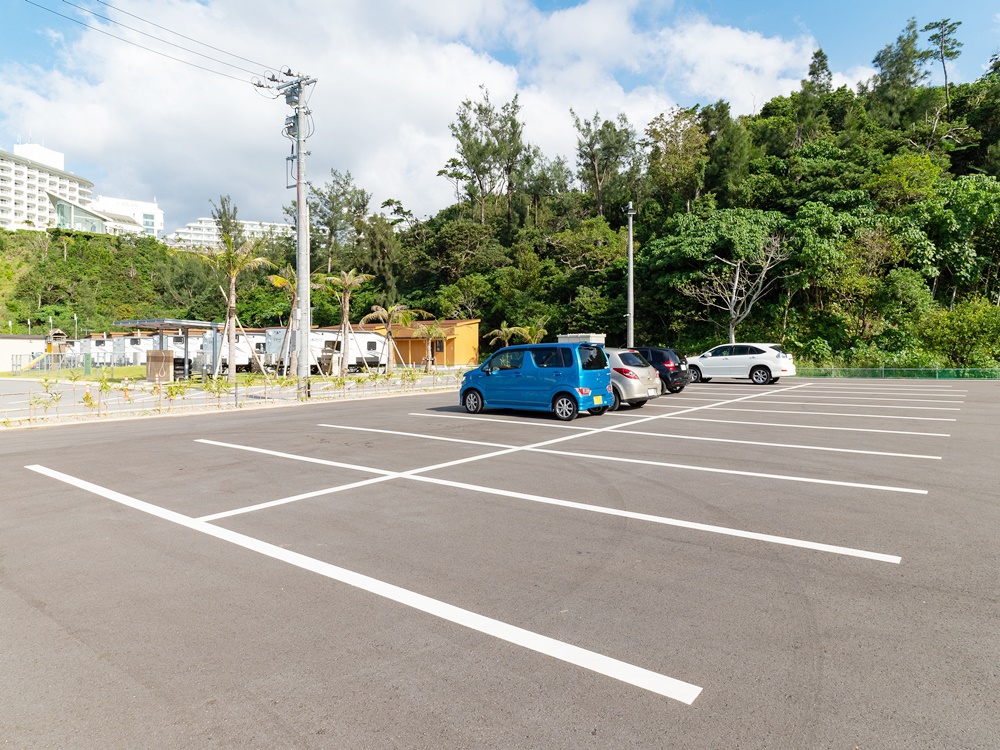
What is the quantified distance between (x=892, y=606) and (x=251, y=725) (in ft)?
12.4

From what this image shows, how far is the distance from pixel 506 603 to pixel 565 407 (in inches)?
371

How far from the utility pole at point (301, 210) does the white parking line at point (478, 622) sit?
46.3 ft

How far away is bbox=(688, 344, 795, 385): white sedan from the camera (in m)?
23.4

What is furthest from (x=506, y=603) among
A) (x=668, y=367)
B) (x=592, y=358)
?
(x=668, y=367)

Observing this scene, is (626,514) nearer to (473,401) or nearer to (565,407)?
(565,407)

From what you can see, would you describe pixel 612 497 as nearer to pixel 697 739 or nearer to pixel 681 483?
pixel 681 483

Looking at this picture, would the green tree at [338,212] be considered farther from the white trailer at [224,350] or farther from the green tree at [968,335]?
the green tree at [968,335]

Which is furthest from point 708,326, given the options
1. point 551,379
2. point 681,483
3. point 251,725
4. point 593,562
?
point 251,725

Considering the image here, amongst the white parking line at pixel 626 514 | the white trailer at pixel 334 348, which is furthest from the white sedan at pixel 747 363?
the white trailer at pixel 334 348

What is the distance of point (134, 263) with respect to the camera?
260 ft

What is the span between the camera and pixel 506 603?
12.7ft

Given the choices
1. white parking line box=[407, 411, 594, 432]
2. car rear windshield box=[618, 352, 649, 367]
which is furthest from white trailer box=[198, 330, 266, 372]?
car rear windshield box=[618, 352, 649, 367]

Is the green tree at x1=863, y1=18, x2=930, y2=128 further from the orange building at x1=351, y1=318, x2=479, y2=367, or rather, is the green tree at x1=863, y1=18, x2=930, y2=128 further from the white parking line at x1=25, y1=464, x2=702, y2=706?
the white parking line at x1=25, y1=464, x2=702, y2=706

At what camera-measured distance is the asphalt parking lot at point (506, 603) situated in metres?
2.66
